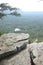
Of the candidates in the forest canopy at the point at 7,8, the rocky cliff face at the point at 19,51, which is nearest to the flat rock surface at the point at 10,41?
the rocky cliff face at the point at 19,51

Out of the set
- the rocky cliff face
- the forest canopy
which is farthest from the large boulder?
the forest canopy

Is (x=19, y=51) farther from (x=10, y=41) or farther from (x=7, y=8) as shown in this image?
(x=7, y=8)

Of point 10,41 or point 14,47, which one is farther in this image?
point 10,41

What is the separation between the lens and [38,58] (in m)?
8.19

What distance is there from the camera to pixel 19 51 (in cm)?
847

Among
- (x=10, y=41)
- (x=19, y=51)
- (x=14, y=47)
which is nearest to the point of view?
(x=14, y=47)

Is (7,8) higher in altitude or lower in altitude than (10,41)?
higher

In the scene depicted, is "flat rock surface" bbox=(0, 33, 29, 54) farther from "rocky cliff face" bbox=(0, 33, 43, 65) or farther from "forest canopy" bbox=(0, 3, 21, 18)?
"forest canopy" bbox=(0, 3, 21, 18)

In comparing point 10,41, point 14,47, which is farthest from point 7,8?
point 14,47

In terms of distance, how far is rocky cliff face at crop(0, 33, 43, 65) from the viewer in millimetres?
7727

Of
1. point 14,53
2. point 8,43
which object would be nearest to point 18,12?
point 8,43

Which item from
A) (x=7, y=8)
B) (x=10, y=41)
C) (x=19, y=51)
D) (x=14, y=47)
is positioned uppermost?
(x=7, y=8)

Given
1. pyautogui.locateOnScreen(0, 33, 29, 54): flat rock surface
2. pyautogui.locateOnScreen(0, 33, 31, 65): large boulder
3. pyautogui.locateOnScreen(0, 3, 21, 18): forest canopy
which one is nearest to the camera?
pyautogui.locateOnScreen(0, 33, 31, 65): large boulder

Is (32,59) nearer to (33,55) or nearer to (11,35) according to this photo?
(33,55)
